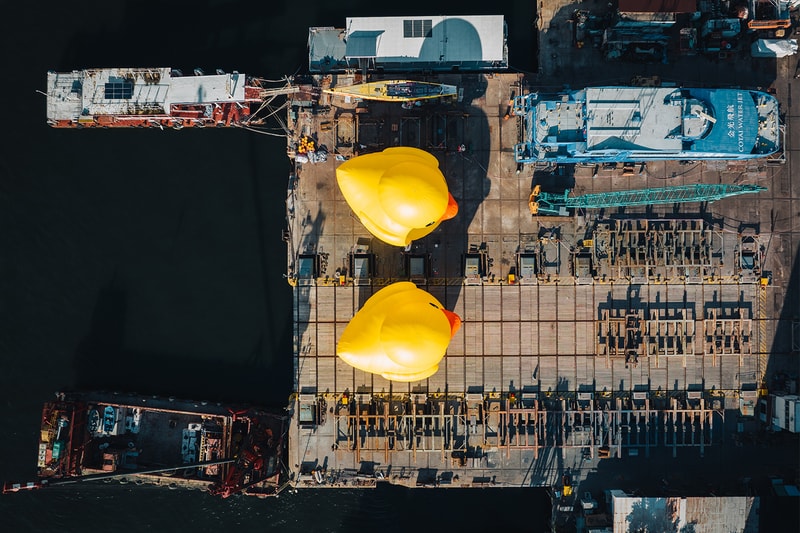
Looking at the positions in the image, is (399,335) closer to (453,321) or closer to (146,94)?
(453,321)

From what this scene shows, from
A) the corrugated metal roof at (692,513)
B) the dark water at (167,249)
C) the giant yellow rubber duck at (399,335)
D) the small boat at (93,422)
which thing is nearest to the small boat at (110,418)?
the small boat at (93,422)

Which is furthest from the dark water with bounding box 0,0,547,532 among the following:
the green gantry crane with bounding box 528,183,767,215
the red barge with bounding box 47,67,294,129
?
the green gantry crane with bounding box 528,183,767,215

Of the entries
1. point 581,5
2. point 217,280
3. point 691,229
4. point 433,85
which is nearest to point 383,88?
point 433,85

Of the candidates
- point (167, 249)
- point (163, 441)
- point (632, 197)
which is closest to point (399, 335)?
point (167, 249)

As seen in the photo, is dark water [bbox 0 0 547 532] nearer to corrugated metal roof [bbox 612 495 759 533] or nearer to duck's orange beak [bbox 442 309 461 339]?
corrugated metal roof [bbox 612 495 759 533]

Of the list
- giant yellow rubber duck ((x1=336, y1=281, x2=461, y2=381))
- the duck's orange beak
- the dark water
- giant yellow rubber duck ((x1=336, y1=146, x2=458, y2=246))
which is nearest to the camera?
giant yellow rubber duck ((x1=336, y1=281, x2=461, y2=381))

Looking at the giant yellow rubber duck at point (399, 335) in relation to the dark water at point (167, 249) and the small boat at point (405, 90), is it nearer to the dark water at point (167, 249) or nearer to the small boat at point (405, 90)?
the dark water at point (167, 249)

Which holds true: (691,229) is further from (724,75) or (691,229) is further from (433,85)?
(433,85)
